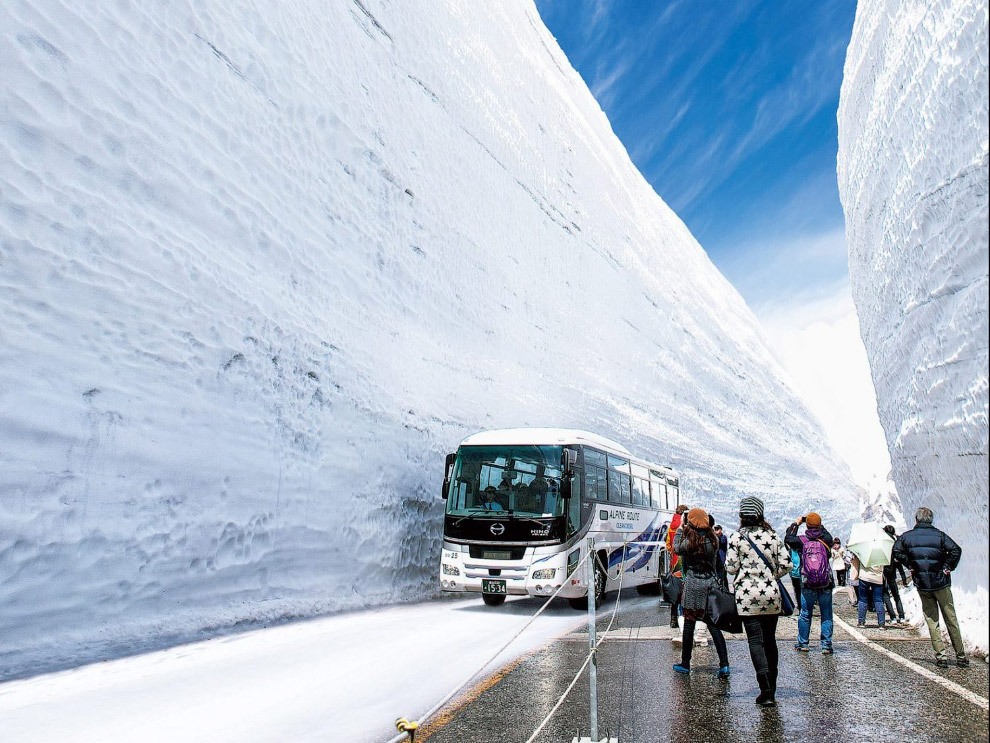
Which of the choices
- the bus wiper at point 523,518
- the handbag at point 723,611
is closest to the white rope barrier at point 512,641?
the bus wiper at point 523,518

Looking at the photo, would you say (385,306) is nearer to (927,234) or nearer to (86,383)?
(86,383)

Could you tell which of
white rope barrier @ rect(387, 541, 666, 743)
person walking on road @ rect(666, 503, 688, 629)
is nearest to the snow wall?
white rope barrier @ rect(387, 541, 666, 743)

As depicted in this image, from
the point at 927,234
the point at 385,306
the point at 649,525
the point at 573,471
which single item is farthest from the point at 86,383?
the point at 649,525

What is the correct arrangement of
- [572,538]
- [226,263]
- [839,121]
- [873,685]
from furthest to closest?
[839,121], [572,538], [226,263], [873,685]

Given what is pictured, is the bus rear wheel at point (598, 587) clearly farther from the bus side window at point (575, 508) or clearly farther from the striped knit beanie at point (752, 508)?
the striped knit beanie at point (752, 508)

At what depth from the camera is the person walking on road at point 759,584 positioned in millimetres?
5039

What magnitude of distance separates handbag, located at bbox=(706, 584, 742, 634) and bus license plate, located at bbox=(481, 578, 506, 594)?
5038 mm

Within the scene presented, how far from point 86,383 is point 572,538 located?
6.82 m

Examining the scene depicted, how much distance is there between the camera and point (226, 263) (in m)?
9.74

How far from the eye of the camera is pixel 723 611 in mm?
5348

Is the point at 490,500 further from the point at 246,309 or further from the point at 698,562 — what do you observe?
the point at 698,562

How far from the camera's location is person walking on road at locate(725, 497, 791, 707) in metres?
5.04

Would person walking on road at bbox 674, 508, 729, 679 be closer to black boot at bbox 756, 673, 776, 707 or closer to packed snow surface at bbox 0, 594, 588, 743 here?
black boot at bbox 756, 673, 776, 707

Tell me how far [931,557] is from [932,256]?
2.80m
